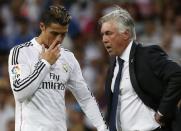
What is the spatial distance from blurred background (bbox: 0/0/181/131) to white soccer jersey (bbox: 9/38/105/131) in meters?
3.68

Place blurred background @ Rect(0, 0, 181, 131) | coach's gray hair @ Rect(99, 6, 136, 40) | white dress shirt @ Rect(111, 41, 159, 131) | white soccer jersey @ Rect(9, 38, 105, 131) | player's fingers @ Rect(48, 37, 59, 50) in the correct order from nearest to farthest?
white soccer jersey @ Rect(9, 38, 105, 131), player's fingers @ Rect(48, 37, 59, 50), white dress shirt @ Rect(111, 41, 159, 131), coach's gray hair @ Rect(99, 6, 136, 40), blurred background @ Rect(0, 0, 181, 131)

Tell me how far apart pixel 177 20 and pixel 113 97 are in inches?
180

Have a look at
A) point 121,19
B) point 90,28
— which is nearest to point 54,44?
point 121,19

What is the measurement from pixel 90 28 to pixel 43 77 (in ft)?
19.8

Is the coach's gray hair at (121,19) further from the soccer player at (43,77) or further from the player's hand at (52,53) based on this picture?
the player's hand at (52,53)

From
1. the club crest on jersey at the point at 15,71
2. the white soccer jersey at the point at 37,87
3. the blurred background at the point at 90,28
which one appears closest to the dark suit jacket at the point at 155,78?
the white soccer jersey at the point at 37,87

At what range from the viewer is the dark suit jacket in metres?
6.04

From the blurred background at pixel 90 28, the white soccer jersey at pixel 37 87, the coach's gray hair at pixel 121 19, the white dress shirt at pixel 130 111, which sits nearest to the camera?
the white soccer jersey at pixel 37 87

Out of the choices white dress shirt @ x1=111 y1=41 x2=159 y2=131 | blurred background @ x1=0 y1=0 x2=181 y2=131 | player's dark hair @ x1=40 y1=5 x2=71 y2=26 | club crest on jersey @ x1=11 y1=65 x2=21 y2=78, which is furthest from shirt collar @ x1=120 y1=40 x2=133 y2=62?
blurred background @ x1=0 y1=0 x2=181 y2=131

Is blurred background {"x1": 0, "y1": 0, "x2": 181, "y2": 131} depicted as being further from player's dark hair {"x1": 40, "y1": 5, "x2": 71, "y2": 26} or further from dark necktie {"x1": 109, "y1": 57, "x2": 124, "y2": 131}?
player's dark hair {"x1": 40, "y1": 5, "x2": 71, "y2": 26}

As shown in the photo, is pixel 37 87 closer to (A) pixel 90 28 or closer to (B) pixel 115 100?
(B) pixel 115 100

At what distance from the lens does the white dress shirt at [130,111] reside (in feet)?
20.6

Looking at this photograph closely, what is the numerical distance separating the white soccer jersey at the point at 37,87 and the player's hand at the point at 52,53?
52 mm

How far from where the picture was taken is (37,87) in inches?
231
